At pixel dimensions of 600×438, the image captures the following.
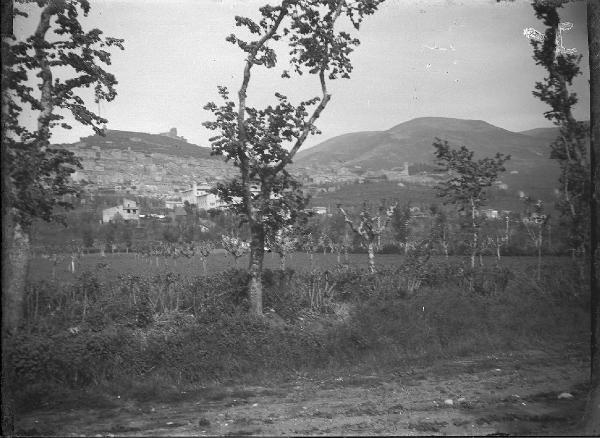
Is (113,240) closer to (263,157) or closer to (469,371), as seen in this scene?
(263,157)

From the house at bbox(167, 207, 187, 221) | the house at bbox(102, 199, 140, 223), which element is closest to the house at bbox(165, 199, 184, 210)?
the house at bbox(167, 207, 187, 221)

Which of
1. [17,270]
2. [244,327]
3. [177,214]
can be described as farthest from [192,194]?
[244,327]

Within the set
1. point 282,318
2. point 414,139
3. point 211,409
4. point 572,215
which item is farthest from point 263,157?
point 414,139

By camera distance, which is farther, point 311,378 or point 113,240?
point 113,240

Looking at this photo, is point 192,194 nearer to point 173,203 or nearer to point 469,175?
point 173,203

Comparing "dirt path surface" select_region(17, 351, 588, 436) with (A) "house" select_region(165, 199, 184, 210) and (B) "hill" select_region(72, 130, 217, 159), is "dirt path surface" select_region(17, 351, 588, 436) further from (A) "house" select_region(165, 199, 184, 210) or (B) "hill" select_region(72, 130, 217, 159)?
(A) "house" select_region(165, 199, 184, 210)
